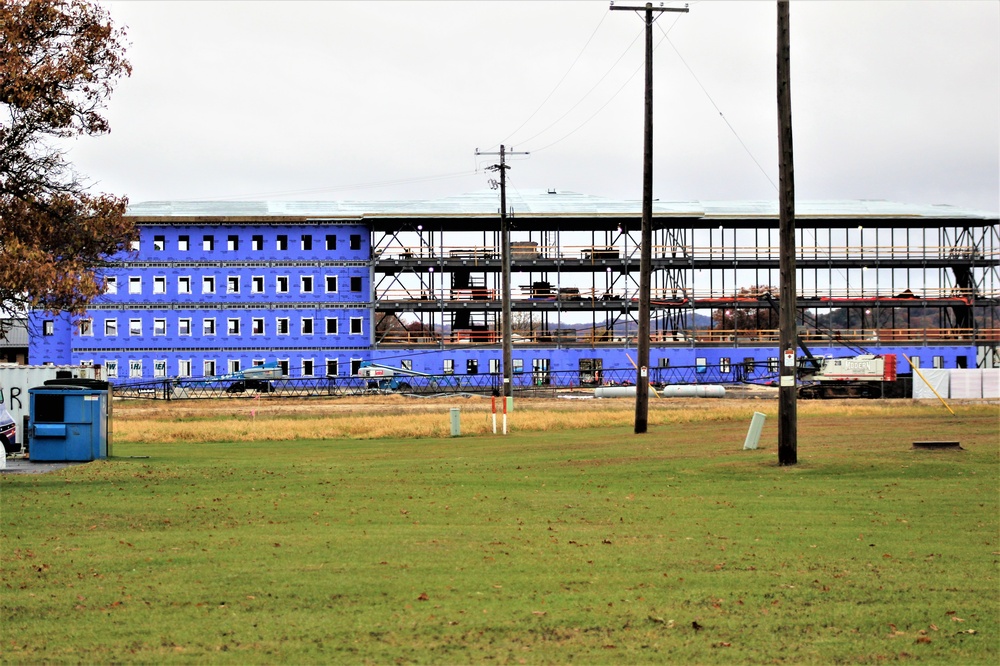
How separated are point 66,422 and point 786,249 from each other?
16.5 m

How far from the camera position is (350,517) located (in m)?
16.8

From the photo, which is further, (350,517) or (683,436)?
(683,436)

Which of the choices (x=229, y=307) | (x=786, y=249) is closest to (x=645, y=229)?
(x=786, y=249)

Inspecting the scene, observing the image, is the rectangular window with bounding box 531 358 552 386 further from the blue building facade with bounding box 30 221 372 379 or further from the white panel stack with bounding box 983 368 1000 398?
the white panel stack with bounding box 983 368 1000 398

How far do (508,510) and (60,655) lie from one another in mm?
9127

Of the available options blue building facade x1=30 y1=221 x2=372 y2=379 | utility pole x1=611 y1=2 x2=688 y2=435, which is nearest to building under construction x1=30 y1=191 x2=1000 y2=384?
blue building facade x1=30 y1=221 x2=372 y2=379

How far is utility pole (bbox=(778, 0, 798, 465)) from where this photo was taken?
23156mm

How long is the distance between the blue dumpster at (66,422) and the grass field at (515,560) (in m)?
2.31

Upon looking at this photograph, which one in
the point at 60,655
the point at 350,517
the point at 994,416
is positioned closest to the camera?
the point at 60,655

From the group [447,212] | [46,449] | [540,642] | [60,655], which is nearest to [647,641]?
[540,642]

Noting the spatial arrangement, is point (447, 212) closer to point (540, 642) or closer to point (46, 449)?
point (46, 449)

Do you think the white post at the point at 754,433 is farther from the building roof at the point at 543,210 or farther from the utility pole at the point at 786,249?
the building roof at the point at 543,210

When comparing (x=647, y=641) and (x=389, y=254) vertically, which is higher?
(x=389, y=254)

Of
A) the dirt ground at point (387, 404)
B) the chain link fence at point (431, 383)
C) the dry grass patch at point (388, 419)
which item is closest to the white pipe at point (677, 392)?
the dirt ground at point (387, 404)
